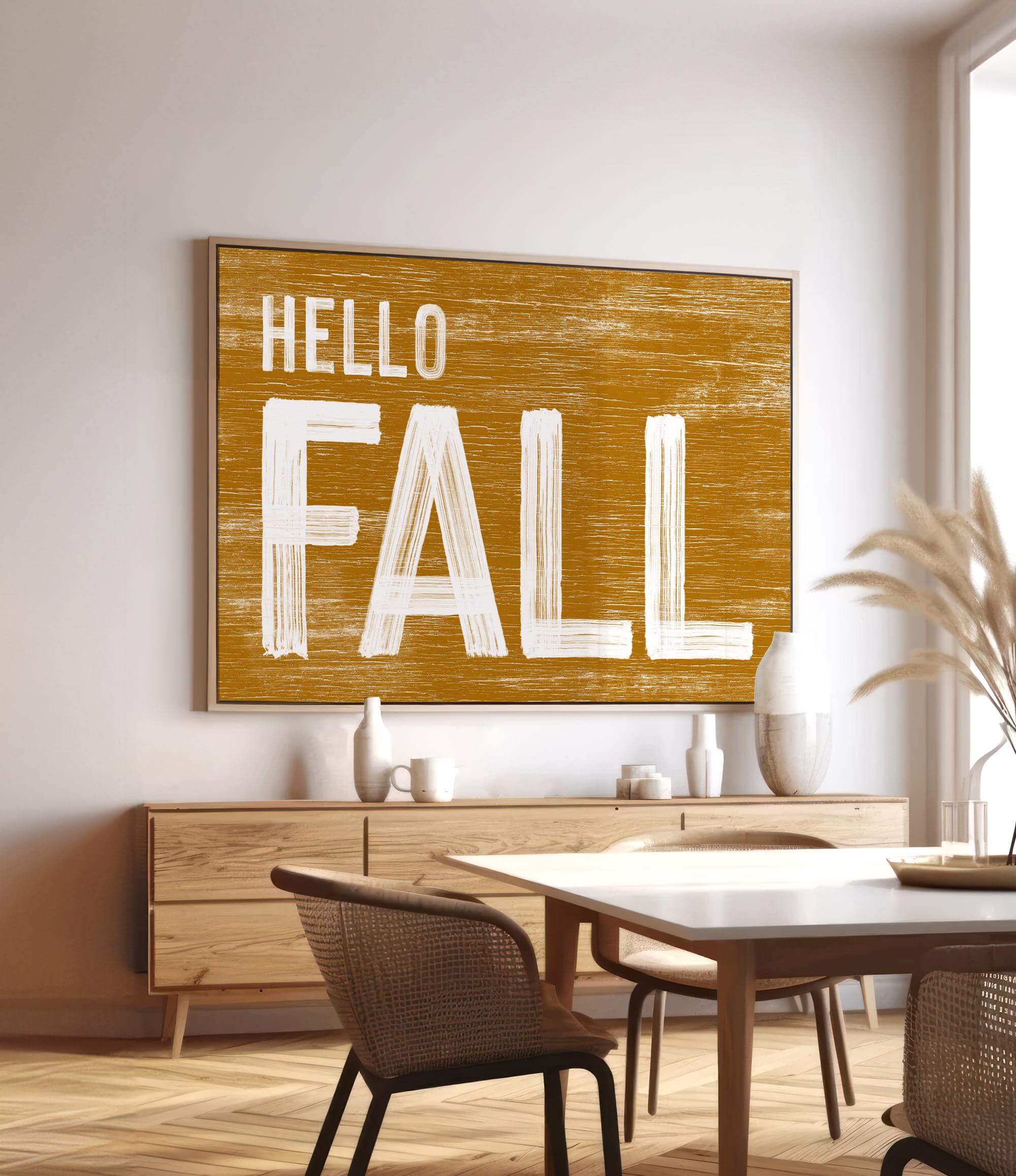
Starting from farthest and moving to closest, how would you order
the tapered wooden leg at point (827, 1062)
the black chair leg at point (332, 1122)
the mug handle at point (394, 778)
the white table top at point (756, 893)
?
the mug handle at point (394, 778) → the tapered wooden leg at point (827, 1062) → the black chair leg at point (332, 1122) → the white table top at point (756, 893)

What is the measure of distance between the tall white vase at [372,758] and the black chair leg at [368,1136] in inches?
86.0

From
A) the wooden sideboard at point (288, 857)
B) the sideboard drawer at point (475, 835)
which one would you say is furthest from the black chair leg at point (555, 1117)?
the sideboard drawer at point (475, 835)

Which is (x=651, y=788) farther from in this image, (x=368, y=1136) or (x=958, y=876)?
(x=368, y=1136)

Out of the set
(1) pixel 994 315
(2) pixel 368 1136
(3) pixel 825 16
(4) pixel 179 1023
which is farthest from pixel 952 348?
(2) pixel 368 1136

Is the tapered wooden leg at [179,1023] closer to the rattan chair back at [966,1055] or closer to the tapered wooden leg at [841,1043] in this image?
the tapered wooden leg at [841,1043]

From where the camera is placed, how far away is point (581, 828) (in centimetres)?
410

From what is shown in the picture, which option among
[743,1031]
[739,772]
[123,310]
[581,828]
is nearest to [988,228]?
[739,772]

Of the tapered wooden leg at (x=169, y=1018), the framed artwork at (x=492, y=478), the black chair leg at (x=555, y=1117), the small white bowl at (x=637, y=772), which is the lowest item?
the tapered wooden leg at (x=169, y=1018)

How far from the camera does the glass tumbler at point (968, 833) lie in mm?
2297

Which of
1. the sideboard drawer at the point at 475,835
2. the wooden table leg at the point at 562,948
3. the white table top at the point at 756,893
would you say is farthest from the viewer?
the sideboard drawer at the point at 475,835

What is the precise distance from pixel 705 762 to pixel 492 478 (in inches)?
46.2

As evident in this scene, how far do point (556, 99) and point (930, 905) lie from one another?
3530mm

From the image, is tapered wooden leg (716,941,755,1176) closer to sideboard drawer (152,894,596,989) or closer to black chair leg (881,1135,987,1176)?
black chair leg (881,1135,987,1176)

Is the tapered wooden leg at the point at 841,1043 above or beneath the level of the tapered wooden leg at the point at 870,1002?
above
